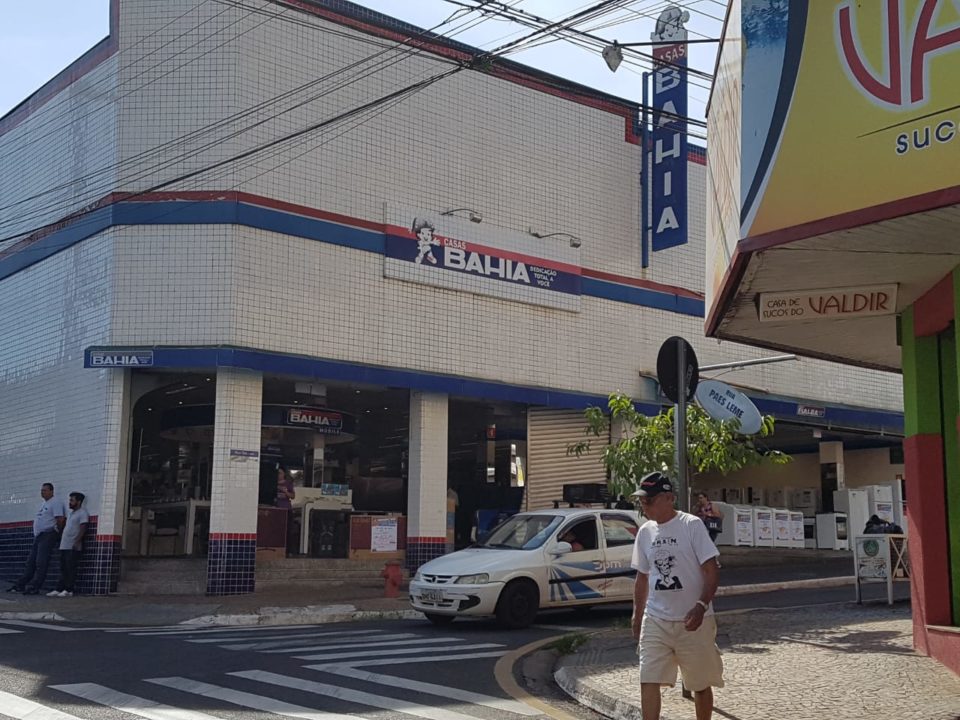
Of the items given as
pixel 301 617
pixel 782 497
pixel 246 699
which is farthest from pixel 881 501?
pixel 246 699

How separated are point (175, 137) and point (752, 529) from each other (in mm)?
16755

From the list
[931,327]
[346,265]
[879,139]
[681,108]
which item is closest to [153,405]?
[346,265]

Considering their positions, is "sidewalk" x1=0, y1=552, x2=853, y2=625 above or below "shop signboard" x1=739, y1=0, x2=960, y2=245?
below

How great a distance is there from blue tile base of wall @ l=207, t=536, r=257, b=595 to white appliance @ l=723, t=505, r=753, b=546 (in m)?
12.8

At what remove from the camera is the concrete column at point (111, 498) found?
1998 centimetres

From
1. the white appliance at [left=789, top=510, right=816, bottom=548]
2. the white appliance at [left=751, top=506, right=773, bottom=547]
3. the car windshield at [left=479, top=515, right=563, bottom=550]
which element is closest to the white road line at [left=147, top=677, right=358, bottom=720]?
the car windshield at [left=479, top=515, right=563, bottom=550]

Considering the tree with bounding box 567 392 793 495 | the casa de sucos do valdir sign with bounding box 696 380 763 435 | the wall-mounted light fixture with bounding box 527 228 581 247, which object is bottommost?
the tree with bounding box 567 392 793 495

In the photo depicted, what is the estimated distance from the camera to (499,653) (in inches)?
472

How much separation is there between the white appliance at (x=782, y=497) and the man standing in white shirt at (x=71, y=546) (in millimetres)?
20508

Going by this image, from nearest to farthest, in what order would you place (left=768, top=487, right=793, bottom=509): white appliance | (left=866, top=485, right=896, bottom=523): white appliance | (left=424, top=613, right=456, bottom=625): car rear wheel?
1. (left=424, top=613, right=456, bottom=625): car rear wheel
2. (left=866, top=485, right=896, bottom=523): white appliance
3. (left=768, top=487, right=793, bottom=509): white appliance

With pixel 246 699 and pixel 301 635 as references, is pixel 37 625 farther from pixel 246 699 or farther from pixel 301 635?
pixel 246 699

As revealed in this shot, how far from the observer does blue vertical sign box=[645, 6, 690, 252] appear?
24.6m

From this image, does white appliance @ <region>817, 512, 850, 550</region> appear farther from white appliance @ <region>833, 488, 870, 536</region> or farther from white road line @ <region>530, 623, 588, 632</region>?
white road line @ <region>530, 623, 588, 632</region>


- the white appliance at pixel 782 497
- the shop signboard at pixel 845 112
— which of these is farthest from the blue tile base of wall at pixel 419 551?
the shop signboard at pixel 845 112
